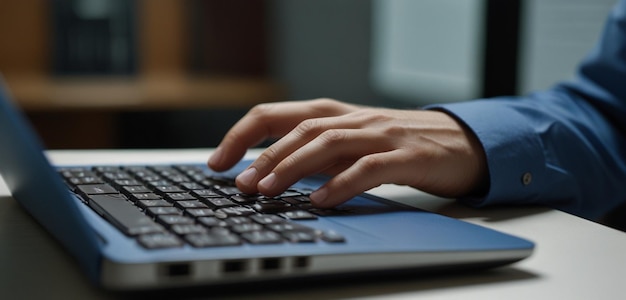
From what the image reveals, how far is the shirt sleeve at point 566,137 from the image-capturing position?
2.26 ft

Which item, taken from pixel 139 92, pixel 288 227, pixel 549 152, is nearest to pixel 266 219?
pixel 288 227

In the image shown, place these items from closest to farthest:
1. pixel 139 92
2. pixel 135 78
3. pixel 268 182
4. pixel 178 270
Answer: pixel 178 270 → pixel 268 182 → pixel 139 92 → pixel 135 78

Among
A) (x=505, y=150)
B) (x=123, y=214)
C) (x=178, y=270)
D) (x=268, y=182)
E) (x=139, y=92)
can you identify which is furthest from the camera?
(x=139, y=92)

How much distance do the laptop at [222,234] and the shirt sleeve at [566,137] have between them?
15 cm

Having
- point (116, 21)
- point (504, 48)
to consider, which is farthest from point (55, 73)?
point (504, 48)

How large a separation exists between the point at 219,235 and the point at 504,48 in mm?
1213

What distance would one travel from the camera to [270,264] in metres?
0.40

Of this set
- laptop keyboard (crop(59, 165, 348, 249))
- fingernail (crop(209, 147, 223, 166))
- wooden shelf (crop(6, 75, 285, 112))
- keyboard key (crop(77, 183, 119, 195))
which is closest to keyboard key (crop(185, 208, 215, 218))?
laptop keyboard (crop(59, 165, 348, 249))

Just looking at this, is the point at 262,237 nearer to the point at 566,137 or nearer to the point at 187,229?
the point at 187,229

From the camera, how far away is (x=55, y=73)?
10.3ft

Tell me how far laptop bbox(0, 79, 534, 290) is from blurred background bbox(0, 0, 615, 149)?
5.18ft

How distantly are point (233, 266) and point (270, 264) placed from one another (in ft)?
0.06

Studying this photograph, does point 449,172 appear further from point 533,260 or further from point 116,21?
point 116,21

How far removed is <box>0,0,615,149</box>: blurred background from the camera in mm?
2301
